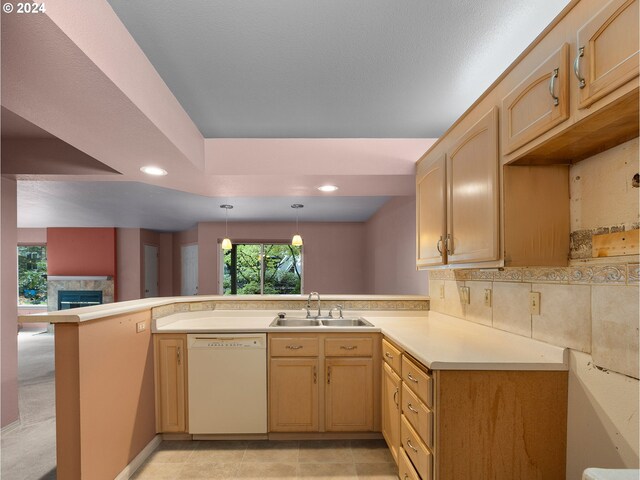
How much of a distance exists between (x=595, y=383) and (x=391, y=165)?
1873 millimetres

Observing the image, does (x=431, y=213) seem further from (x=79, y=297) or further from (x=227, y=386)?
(x=79, y=297)

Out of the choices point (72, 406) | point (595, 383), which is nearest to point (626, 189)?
point (595, 383)

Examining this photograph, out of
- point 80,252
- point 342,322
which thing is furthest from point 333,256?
point 80,252

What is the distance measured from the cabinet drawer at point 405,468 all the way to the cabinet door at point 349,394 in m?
0.57

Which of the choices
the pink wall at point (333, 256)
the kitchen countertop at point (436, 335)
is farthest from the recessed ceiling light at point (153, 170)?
the pink wall at point (333, 256)

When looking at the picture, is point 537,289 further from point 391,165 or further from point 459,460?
point 391,165

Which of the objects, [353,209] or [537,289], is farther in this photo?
[353,209]

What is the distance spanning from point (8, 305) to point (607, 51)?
407 centimetres

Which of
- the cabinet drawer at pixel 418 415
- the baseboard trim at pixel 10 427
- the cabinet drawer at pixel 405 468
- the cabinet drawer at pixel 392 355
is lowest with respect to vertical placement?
the baseboard trim at pixel 10 427

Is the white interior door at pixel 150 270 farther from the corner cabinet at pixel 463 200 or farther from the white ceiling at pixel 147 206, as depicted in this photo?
the corner cabinet at pixel 463 200

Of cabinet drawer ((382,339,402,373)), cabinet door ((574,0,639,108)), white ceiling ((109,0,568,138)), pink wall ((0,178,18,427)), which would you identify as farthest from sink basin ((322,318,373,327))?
pink wall ((0,178,18,427))

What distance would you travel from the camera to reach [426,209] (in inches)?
91.0

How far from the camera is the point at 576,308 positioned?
138cm

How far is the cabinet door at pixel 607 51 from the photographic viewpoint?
2.82 ft
